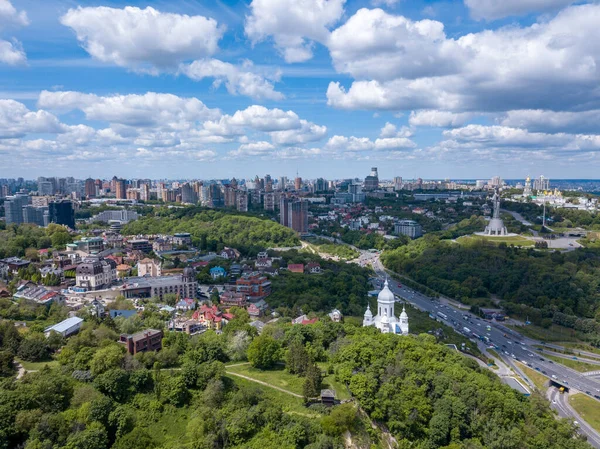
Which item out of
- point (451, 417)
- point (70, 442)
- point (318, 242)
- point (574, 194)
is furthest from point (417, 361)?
point (574, 194)

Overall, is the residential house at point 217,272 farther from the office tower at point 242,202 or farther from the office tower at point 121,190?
the office tower at point 121,190

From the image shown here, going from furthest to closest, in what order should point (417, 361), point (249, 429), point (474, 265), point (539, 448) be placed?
point (474, 265) → point (417, 361) → point (539, 448) → point (249, 429)

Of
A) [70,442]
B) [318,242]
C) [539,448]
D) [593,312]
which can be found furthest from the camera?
[318,242]

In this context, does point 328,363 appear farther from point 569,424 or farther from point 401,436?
point 569,424

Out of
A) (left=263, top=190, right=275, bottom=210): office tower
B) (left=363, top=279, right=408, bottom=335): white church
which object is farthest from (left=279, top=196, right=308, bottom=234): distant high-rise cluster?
(left=363, top=279, right=408, bottom=335): white church

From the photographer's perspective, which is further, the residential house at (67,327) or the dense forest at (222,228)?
the dense forest at (222,228)

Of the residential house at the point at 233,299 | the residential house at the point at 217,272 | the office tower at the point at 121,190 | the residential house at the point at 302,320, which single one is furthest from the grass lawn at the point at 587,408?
the office tower at the point at 121,190
